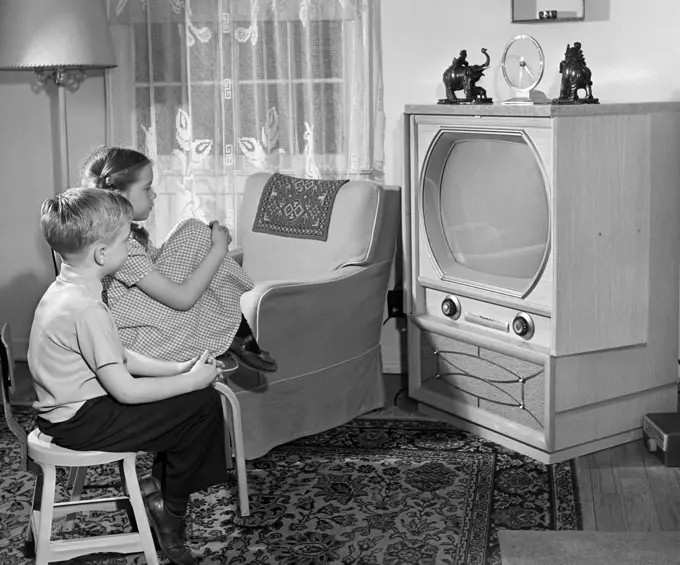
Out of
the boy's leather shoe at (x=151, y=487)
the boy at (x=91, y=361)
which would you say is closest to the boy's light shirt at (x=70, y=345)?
the boy at (x=91, y=361)

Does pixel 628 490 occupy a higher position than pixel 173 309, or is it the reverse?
pixel 173 309

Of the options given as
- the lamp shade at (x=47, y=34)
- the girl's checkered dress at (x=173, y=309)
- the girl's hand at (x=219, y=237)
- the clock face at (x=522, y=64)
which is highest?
the lamp shade at (x=47, y=34)

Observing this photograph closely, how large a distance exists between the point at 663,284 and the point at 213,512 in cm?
147

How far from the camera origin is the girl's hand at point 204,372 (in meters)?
2.10

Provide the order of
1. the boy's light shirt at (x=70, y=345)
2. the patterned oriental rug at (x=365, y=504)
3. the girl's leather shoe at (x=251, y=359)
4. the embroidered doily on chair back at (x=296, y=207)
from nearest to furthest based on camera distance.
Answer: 1. the boy's light shirt at (x=70, y=345)
2. the patterned oriental rug at (x=365, y=504)
3. the girl's leather shoe at (x=251, y=359)
4. the embroidered doily on chair back at (x=296, y=207)

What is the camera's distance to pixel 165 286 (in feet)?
8.02

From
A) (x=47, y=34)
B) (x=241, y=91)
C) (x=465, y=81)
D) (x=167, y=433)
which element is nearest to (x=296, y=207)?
(x=241, y=91)

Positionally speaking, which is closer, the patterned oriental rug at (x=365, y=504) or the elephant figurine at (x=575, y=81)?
the patterned oriental rug at (x=365, y=504)

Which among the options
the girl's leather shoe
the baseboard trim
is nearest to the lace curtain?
the baseboard trim

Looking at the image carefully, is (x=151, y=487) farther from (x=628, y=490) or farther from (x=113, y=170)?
(x=628, y=490)

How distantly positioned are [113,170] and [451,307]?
1219 mm

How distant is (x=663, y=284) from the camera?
297cm

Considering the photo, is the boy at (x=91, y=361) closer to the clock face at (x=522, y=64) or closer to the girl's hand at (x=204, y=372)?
the girl's hand at (x=204, y=372)

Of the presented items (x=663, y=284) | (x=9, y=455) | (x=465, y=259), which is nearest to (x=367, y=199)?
(x=465, y=259)
